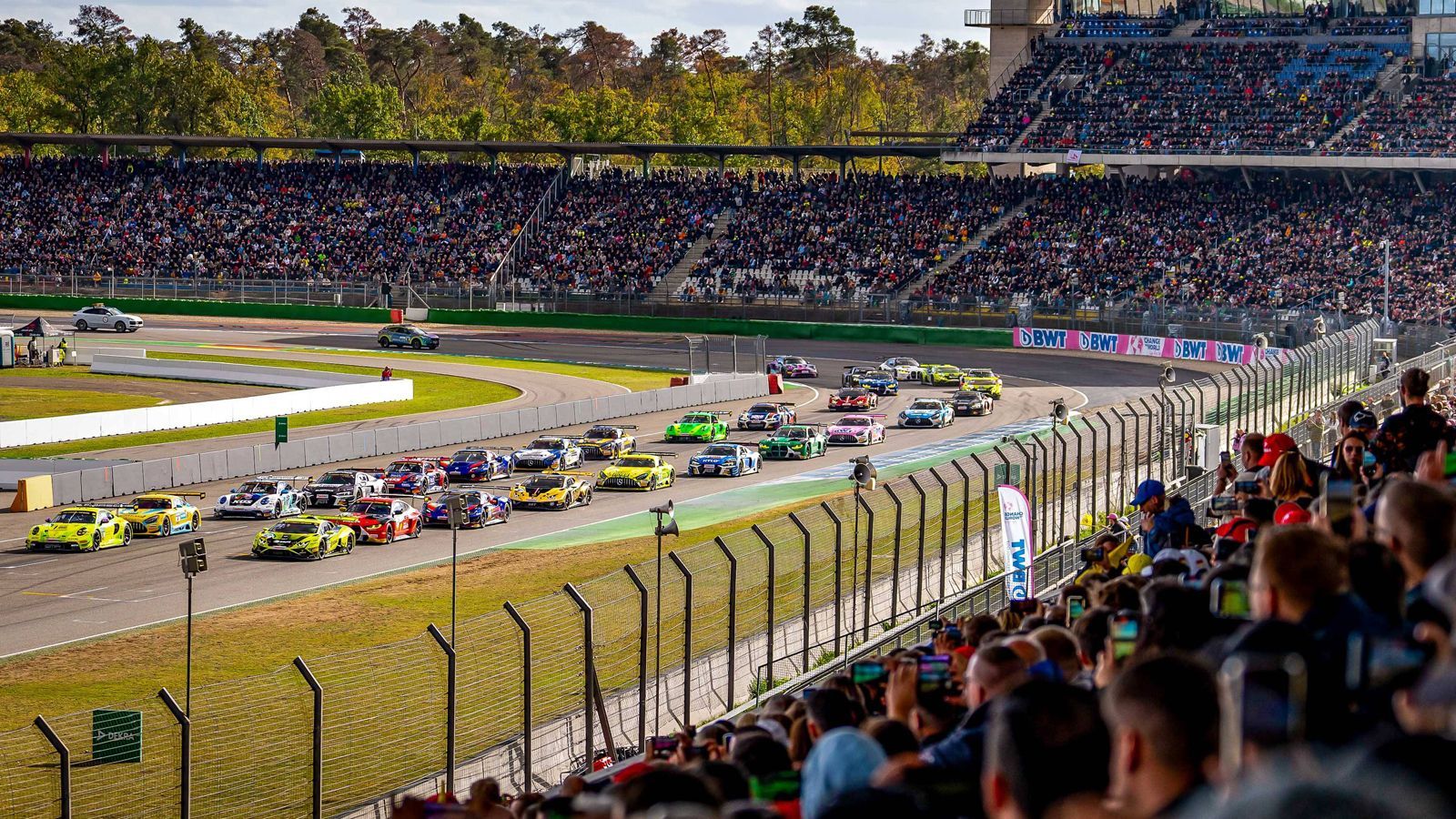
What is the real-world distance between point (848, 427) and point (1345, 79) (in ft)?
142

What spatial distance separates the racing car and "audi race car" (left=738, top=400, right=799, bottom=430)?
1139 cm

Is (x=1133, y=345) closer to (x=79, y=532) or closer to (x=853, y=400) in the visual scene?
(x=853, y=400)

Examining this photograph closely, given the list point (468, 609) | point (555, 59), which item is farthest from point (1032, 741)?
point (555, 59)

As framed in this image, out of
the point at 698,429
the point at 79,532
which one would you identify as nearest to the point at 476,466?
the point at 698,429

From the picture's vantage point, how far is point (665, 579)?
25375 mm

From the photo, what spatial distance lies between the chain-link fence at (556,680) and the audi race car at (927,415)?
26.6 metres

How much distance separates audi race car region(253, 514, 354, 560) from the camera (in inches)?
1305

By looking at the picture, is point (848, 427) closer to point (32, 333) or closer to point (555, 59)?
point (32, 333)

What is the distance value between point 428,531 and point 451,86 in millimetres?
163260

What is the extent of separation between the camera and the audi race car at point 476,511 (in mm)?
37156

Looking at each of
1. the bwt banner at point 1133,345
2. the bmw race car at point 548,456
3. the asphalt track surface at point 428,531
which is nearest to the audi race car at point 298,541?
the asphalt track surface at point 428,531

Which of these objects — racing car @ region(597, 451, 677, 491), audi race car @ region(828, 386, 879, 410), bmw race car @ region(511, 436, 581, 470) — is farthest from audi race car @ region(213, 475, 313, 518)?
audi race car @ region(828, 386, 879, 410)

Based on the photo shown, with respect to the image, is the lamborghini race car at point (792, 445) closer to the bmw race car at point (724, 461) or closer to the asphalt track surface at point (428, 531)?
the asphalt track surface at point (428, 531)

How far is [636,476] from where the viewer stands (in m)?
43.0
